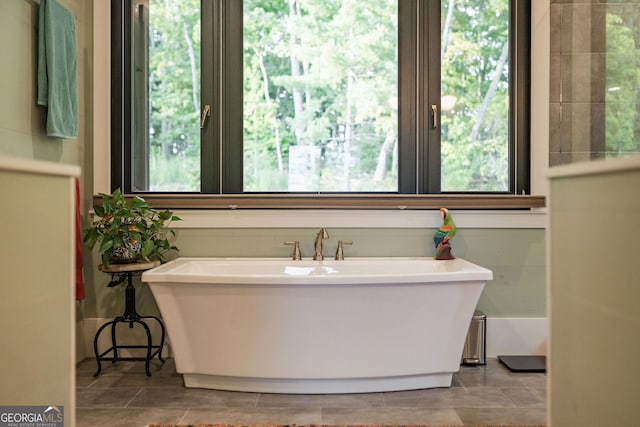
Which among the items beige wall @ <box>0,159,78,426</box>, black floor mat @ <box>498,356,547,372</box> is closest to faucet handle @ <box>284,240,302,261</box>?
black floor mat @ <box>498,356,547,372</box>

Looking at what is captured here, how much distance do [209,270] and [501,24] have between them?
7.46 ft

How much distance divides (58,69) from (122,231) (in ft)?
2.77

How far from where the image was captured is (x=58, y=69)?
Result: 101 inches

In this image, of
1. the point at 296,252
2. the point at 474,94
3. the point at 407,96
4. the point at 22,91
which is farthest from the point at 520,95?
the point at 22,91

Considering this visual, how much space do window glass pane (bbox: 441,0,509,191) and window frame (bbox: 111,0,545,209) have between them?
2.0 inches

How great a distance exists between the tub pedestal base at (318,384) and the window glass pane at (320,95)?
1.18m

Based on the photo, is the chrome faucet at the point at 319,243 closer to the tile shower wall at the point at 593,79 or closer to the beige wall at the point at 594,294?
the tile shower wall at the point at 593,79

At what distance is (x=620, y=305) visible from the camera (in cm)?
107

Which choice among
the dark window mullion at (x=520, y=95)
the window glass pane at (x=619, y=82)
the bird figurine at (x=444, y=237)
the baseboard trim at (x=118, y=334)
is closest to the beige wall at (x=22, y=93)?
the baseboard trim at (x=118, y=334)

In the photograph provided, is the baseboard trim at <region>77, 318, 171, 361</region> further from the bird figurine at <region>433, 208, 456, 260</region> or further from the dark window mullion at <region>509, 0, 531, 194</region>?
the dark window mullion at <region>509, 0, 531, 194</region>

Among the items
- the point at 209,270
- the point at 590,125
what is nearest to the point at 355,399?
the point at 209,270

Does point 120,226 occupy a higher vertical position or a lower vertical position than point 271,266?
higher

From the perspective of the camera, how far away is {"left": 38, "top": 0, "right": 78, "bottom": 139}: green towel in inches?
98.3

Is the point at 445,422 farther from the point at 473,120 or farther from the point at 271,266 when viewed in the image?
the point at 473,120
